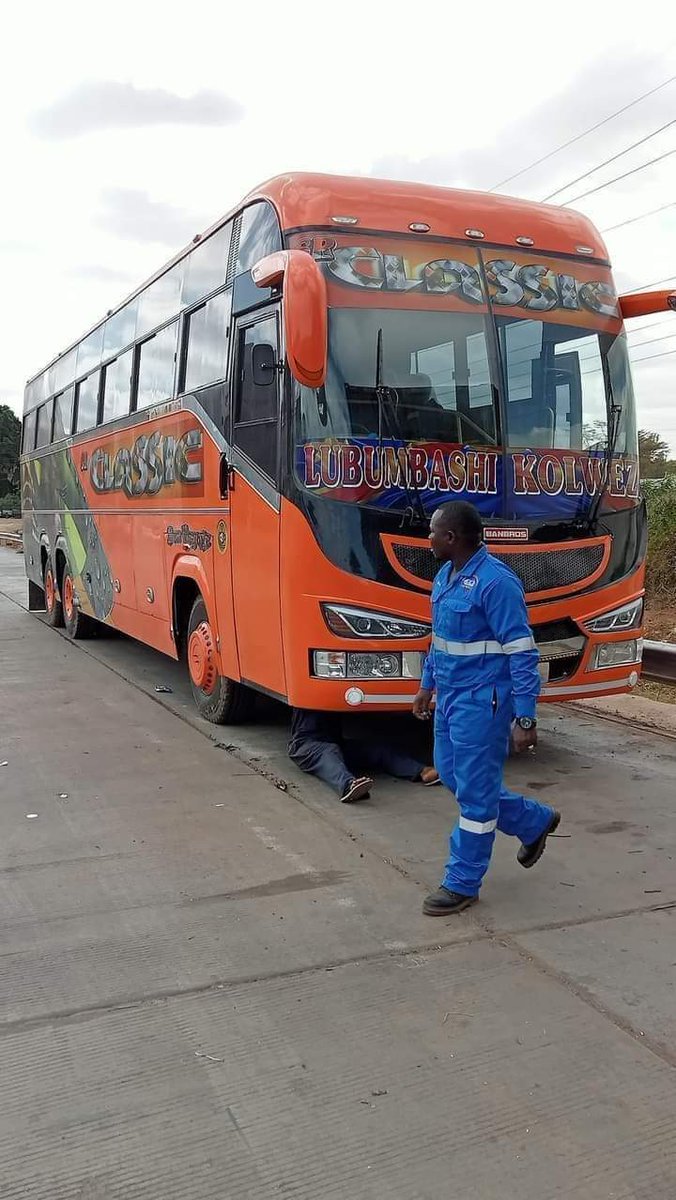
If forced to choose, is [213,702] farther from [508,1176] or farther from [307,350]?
[508,1176]

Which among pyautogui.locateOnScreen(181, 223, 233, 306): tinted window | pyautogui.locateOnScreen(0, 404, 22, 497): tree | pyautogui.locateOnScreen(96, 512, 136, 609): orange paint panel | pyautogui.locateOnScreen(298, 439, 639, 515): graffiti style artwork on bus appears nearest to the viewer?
pyautogui.locateOnScreen(298, 439, 639, 515): graffiti style artwork on bus

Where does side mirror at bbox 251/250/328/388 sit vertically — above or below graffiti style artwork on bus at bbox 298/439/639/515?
above

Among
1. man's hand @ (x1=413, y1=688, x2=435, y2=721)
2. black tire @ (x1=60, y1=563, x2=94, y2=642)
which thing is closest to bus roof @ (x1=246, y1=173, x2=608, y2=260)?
man's hand @ (x1=413, y1=688, x2=435, y2=721)

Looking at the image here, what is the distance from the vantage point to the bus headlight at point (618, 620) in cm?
654

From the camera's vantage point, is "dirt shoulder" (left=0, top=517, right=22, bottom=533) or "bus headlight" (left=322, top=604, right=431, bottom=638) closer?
"bus headlight" (left=322, top=604, right=431, bottom=638)

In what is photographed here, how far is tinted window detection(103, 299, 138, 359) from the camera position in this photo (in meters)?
10.4

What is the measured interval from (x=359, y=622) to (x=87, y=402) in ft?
25.0

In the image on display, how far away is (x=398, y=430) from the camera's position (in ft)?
19.7

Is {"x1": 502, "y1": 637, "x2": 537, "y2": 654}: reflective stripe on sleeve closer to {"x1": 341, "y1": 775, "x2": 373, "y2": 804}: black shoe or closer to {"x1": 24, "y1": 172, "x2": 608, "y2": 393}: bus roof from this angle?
{"x1": 341, "y1": 775, "x2": 373, "y2": 804}: black shoe

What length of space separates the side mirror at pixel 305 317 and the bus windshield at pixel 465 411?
40cm

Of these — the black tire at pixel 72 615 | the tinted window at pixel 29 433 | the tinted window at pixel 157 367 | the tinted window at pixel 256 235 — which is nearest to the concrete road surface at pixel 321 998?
the tinted window at pixel 256 235

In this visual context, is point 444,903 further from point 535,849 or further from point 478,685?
point 478,685

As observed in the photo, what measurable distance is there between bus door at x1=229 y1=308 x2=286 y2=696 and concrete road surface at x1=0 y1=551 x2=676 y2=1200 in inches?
35.1

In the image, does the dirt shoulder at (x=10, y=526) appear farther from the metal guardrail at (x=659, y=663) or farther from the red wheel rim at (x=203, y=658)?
the metal guardrail at (x=659, y=663)
